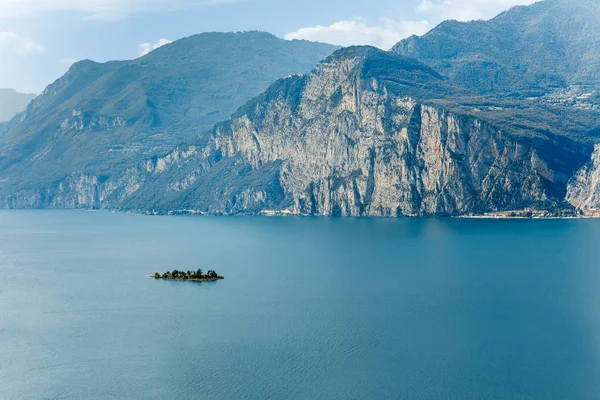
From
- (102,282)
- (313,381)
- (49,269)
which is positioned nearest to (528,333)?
(313,381)

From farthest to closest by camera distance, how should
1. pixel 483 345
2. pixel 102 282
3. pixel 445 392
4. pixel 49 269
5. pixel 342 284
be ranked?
→ pixel 49 269 < pixel 102 282 < pixel 342 284 < pixel 483 345 < pixel 445 392

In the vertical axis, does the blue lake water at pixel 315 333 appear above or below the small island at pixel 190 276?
below

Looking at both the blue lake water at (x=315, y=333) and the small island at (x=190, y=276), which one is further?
the small island at (x=190, y=276)

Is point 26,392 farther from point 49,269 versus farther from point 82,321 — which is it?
point 49,269

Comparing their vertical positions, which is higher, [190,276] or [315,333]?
[190,276]

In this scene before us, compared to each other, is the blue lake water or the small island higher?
the small island
